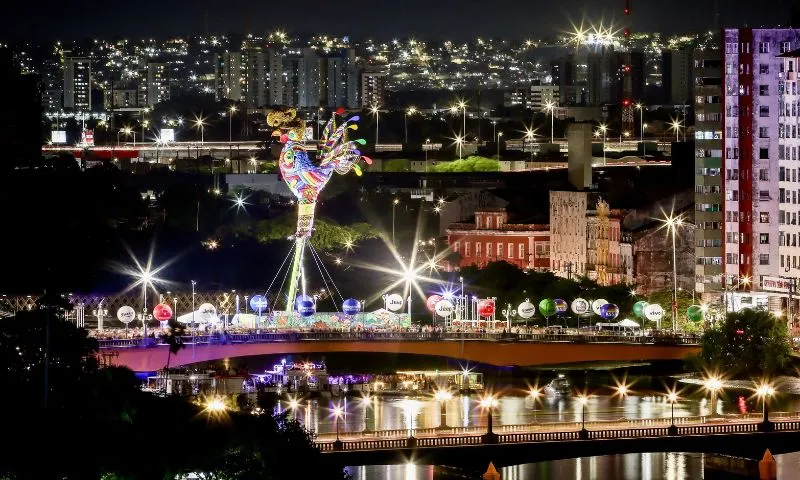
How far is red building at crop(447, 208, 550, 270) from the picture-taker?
102188mm

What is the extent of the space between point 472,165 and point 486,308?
6571cm

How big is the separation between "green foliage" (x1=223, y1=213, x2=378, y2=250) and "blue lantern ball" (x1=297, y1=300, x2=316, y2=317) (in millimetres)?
27073

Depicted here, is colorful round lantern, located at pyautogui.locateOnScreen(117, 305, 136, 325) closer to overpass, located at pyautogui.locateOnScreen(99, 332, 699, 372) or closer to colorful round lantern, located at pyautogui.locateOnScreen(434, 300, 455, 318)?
overpass, located at pyautogui.locateOnScreen(99, 332, 699, 372)

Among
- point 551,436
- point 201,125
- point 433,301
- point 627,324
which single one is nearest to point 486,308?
point 433,301

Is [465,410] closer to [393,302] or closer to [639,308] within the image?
[639,308]

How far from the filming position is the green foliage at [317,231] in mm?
106250

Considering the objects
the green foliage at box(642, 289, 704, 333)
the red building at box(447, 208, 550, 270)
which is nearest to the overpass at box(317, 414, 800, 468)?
the green foliage at box(642, 289, 704, 333)

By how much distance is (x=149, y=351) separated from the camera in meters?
71.9

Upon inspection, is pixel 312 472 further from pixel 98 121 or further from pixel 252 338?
pixel 98 121

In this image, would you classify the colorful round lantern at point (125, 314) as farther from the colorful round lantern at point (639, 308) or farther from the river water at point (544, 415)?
the colorful round lantern at point (639, 308)

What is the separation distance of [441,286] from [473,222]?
604 inches

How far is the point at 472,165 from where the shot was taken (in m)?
147

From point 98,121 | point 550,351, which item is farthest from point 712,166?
point 98,121

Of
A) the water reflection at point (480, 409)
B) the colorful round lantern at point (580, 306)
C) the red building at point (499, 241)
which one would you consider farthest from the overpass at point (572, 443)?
the red building at point (499, 241)
